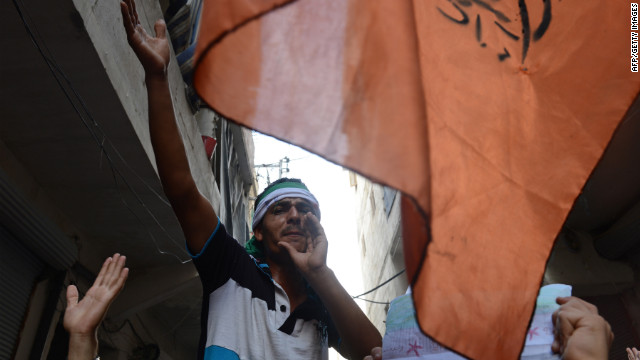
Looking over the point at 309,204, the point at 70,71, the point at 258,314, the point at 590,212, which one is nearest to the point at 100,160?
the point at 70,71

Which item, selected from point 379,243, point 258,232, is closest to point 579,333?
point 258,232

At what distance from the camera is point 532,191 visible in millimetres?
1237

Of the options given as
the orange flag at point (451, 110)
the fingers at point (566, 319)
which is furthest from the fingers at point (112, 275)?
the fingers at point (566, 319)

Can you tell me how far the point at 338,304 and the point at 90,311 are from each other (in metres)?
0.95

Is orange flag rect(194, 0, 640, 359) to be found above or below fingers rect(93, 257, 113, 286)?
above

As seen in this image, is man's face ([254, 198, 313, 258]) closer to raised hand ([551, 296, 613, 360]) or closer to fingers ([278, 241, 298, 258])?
fingers ([278, 241, 298, 258])

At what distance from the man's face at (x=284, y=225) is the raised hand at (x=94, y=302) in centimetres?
62

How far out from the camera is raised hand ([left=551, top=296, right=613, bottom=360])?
45.3 inches

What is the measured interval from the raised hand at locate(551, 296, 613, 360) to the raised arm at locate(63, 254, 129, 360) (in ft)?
5.05

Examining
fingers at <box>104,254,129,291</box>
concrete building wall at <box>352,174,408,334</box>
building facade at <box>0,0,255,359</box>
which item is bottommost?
concrete building wall at <box>352,174,408,334</box>

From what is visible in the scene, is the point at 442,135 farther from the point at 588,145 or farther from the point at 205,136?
the point at 205,136

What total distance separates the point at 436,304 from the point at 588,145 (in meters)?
0.71

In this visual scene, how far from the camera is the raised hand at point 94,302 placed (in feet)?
5.68

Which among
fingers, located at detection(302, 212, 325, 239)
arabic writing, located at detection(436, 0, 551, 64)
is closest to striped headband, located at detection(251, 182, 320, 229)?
fingers, located at detection(302, 212, 325, 239)
